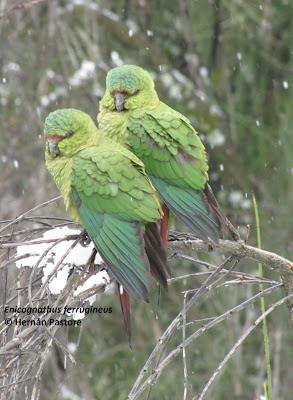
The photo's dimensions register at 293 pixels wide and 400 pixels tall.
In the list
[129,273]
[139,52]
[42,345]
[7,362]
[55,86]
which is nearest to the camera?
[7,362]

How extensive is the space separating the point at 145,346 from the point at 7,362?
285 centimetres

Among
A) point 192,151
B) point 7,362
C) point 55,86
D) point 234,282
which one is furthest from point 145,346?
point 7,362

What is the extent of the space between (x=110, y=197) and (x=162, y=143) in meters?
0.42

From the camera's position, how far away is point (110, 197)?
2.46 meters

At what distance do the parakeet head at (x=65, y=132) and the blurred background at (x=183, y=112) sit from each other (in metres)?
1.42

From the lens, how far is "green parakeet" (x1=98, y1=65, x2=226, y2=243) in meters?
2.63

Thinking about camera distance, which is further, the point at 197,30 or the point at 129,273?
the point at 197,30

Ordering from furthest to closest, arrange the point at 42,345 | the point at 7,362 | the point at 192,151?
1. the point at 192,151
2. the point at 42,345
3. the point at 7,362

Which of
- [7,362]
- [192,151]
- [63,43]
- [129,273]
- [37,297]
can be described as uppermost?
[63,43]

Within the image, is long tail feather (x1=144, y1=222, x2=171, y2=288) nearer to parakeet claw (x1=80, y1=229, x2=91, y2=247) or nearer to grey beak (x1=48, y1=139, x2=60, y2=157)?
parakeet claw (x1=80, y1=229, x2=91, y2=247)

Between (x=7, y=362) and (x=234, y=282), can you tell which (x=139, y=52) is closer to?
(x=234, y=282)

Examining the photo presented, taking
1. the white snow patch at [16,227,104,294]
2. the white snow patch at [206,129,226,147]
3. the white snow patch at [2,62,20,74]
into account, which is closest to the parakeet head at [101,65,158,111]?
the white snow patch at [16,227,104,294]

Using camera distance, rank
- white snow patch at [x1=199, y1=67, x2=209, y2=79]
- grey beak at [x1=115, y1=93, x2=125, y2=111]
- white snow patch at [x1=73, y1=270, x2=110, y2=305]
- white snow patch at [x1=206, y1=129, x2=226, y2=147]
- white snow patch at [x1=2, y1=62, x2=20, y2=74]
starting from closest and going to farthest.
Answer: white snow patch at [x1=73, y1=270, x2=110, y2=305] < grey beak at [x1=115, y1=93, x2=125, y2=111] < white snow patch at [x1=2, y1=62, x2=20, y2=74] < white snow patch at [x1=206, y1=129, x2=226, y2=147] < white snow patch at [x1=199, y1=67, x2=209, y2=79]

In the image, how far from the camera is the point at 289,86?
14.2 ft
